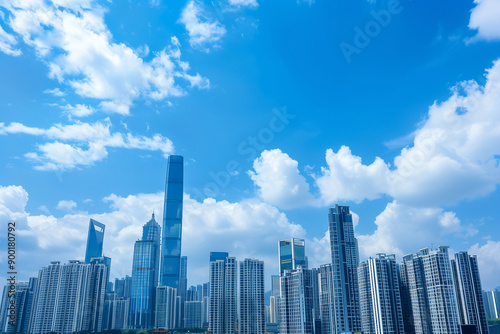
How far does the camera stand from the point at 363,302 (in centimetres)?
12394

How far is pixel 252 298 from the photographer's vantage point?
537 ft

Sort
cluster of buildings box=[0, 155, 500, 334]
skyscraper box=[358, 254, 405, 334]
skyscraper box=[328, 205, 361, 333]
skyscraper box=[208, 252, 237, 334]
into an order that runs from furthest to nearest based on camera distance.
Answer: skyscraper box=[208, 252, 237, 334] → skyscraper box=[328, 205, 361, 333] → skyscraper box=[358, 254, 405, 334] → cluster of buildings box=[0, 155, 500, 334]

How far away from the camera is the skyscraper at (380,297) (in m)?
114

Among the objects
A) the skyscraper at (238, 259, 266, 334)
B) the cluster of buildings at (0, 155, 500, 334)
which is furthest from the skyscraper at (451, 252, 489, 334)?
the skyscraper at (238, 259, 266, 334)

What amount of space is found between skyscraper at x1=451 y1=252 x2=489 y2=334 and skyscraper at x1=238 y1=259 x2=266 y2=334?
76.2m

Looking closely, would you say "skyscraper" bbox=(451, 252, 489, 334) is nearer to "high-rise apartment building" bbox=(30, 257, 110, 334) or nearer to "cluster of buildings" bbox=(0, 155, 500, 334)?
"cluster of buildings" bbox=(0, 155, 500, 334)

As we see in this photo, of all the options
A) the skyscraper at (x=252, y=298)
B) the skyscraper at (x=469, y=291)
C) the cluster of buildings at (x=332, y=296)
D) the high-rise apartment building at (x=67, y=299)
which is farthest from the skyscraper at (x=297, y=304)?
the high-rise apartment building at (x=67, y=299)

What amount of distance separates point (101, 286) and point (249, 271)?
66758mm

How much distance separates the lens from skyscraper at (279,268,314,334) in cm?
13688

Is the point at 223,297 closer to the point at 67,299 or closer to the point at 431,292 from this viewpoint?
the point at 67,299

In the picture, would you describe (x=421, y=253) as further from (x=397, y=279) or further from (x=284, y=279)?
(x=284, y=279)

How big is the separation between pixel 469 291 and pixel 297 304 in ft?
184

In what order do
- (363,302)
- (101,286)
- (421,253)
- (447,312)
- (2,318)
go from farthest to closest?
(101,286), (2,318), (363,302), (421,253), (447,312)

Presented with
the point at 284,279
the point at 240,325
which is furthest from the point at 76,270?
the point at 284,279
